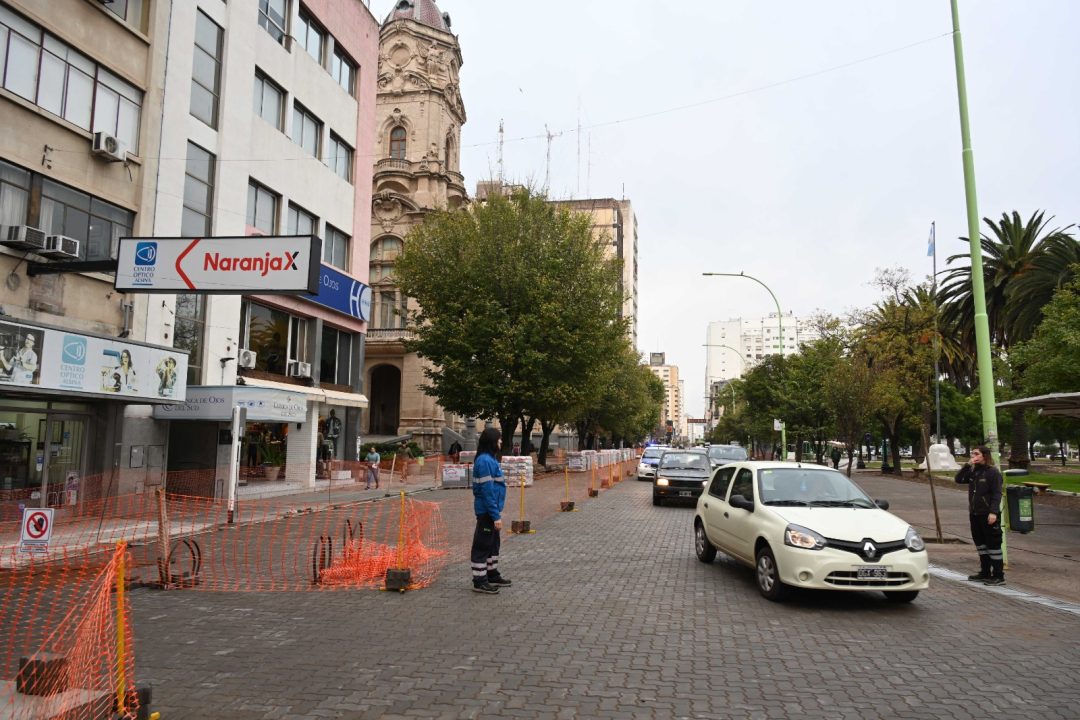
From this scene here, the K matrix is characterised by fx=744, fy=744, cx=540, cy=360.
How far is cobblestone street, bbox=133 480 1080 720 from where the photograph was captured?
4.88 metres

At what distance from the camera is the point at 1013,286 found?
31.2 m

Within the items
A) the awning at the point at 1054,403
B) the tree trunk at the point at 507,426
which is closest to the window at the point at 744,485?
the awning at the point at 1054,403

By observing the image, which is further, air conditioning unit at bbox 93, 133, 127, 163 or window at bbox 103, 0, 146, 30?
window at bbox 103, 0, 146, 30

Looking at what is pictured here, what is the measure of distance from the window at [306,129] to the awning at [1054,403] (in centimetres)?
2143

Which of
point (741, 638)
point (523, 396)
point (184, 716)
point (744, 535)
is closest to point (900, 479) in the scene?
point (523, 396)

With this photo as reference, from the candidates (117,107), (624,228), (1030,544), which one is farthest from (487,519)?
(624,228)

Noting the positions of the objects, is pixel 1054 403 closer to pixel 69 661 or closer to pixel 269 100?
pixel 69 661

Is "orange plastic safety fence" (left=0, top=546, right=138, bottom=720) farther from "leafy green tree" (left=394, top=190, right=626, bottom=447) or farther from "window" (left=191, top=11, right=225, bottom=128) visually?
"leafy green tree" (left=394, top=190, right=626, bottom=447)

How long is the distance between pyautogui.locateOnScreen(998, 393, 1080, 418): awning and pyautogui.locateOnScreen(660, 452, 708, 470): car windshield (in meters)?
7.53

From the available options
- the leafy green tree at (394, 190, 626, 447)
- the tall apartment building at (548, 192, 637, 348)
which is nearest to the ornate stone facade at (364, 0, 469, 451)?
the leafy green tree at (394, 190, 626, 447)

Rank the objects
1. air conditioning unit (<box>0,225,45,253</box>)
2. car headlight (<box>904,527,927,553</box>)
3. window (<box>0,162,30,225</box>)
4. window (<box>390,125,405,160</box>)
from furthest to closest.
Answer: window (<box>390,125,405,160</box>) < window (<box>0,162,30,225</box>) < air conditioning unit (<box>0,225,45,253</box>) < car headlight (<box>904,527,927,553</box>)

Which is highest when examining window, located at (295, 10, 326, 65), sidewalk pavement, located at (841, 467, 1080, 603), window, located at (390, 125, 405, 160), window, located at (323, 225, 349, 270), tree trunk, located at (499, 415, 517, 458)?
window, located at (390, 125, 405, 160)

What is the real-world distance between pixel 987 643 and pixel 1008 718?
2113mm

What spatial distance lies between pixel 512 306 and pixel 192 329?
47.8ft
